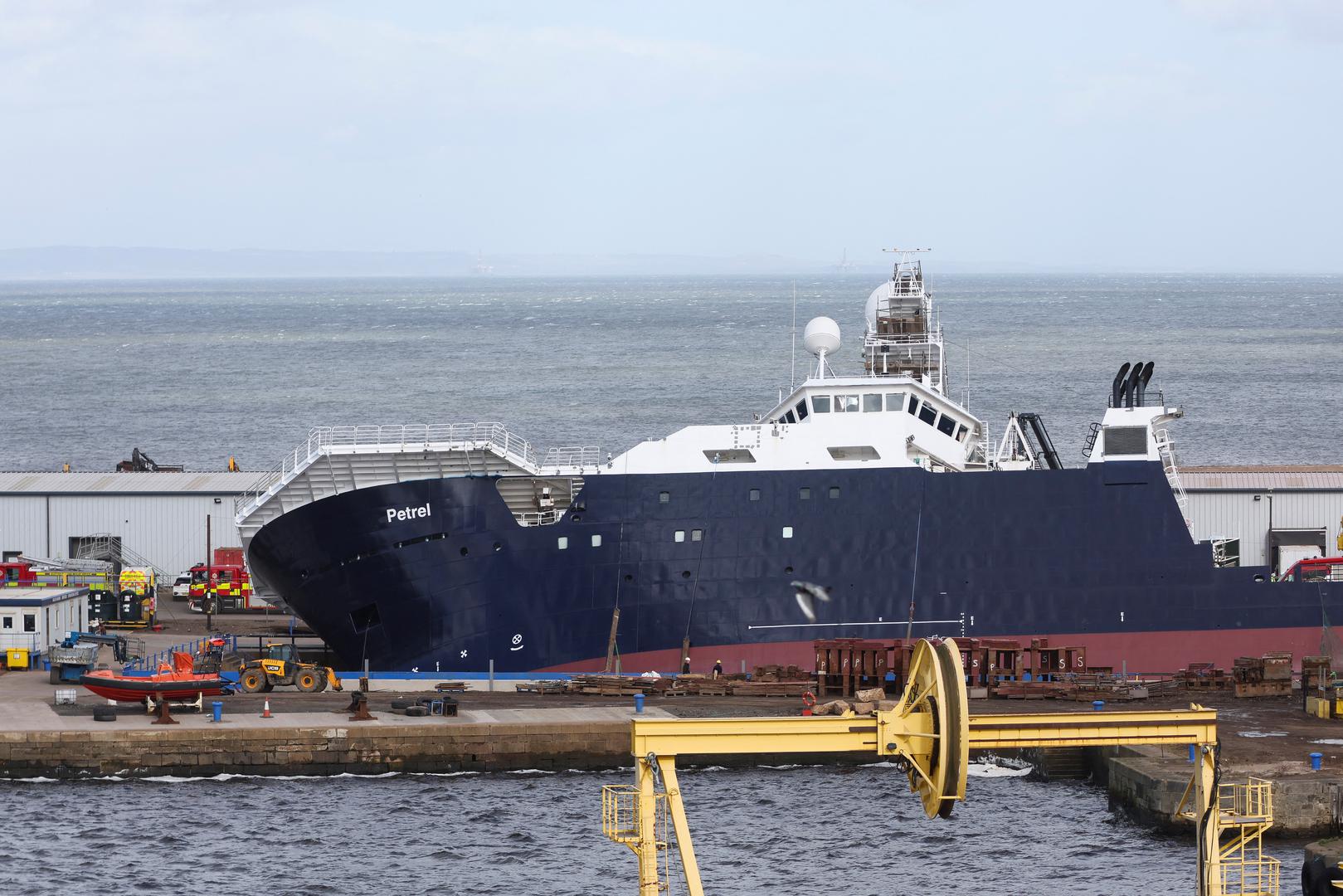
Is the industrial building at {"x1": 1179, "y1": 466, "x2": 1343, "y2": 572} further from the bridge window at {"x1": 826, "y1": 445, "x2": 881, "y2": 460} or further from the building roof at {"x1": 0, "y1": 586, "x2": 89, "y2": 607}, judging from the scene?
the building roof at {"x1": 0, "y1": 586, "x2": 89, "y2": 607}

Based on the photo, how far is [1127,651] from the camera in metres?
44.0

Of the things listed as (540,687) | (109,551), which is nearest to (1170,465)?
(540,687)

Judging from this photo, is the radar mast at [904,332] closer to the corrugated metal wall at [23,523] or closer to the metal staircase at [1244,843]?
the metal staircase at [1244,843]

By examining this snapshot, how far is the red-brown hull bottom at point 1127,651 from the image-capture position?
42.6m

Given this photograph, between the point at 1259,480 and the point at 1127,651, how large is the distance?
38.3ft

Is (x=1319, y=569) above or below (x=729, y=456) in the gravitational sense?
below

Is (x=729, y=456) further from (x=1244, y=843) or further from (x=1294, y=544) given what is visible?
(x=1244, y=843)

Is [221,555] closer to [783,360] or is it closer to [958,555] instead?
[958,555]

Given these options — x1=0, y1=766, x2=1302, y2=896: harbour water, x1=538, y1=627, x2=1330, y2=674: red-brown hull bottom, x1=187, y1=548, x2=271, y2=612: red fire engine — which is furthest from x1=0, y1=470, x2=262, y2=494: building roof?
x1=0, y1=766, x2=1302, y2=896: harbour water

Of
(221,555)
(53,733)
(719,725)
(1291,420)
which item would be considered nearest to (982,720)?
(719,725)

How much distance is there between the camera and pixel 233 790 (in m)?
35.5

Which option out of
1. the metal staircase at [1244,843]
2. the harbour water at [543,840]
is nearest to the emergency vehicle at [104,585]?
the harbour water at [543,840]

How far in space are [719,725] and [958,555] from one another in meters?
20.8

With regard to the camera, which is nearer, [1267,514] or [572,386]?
[1267,514]
